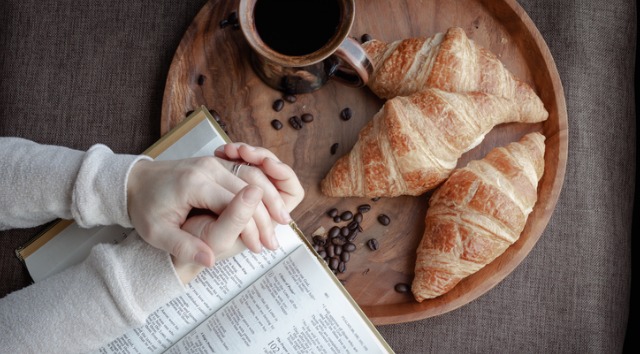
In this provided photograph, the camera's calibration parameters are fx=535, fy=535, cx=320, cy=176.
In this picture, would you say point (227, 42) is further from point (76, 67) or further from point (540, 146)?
point (540, 146)

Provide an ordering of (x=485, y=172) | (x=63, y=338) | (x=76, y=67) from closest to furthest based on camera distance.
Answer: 1. (x=63, y=338)
2. (x=485, y=172)
3. (x=76, y=67)

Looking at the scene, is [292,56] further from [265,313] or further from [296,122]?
[265,313]

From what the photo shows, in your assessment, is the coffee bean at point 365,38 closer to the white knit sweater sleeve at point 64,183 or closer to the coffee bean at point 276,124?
the coffee bean at point 276,124

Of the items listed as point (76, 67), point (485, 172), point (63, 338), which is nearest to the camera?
point (63, 338)

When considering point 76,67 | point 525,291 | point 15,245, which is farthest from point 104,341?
point 525,291

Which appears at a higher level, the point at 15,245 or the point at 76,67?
the point at 76,67

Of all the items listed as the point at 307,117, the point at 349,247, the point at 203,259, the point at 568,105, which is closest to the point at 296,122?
the point at 307,117
